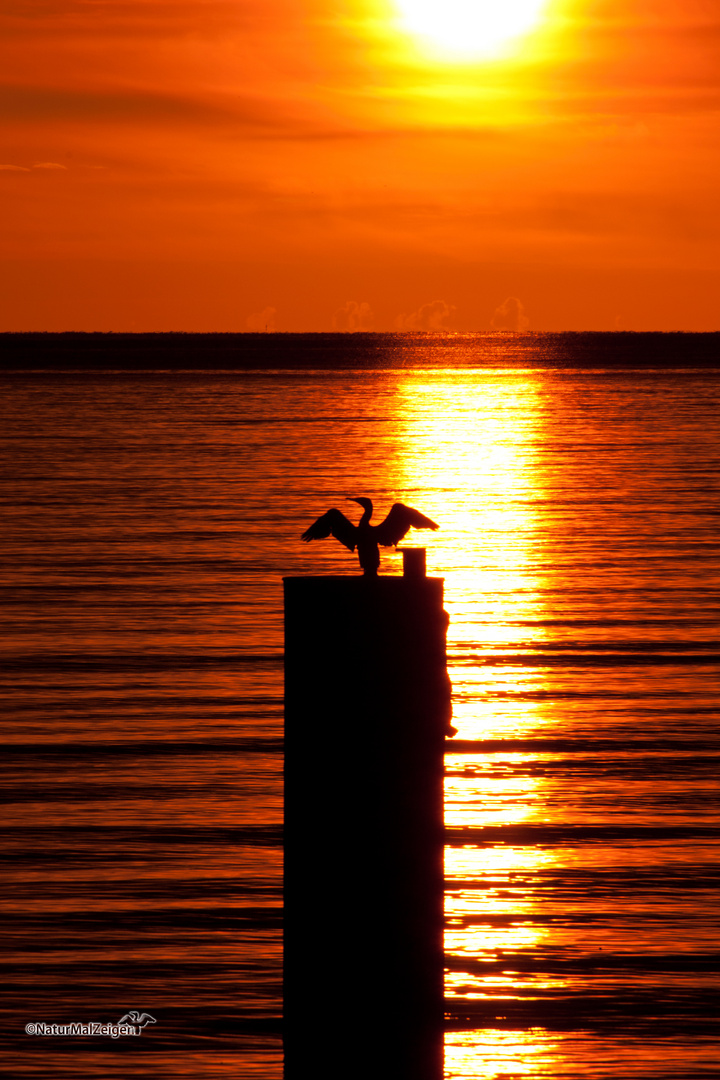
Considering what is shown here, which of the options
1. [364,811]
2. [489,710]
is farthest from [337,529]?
[489,710]

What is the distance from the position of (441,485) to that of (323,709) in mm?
32341

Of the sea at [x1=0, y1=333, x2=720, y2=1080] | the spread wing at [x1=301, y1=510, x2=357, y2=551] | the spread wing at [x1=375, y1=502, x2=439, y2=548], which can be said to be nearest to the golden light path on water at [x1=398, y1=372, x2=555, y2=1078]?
the sea at [x1=0, y1=333, x2=720, y2=1080]

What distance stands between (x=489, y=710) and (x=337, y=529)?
8.38 m

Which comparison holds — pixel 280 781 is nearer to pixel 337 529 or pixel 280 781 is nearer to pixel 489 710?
pixel 489 710

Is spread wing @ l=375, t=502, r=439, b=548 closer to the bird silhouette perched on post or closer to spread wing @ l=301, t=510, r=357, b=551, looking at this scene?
the bird silhouette perched on post

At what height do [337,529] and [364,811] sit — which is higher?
[337,529]

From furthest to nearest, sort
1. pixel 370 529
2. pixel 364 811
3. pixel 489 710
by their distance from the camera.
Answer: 1. pixel 489 710
2. pixel 370 529
3. pixel 364 811

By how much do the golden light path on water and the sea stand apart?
3 centimetres

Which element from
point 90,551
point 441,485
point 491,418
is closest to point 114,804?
point 90,551

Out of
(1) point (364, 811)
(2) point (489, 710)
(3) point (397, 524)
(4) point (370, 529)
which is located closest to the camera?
(1) point (364, 811)

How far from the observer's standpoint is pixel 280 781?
11.6 meters

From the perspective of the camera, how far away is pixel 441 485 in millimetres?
36531

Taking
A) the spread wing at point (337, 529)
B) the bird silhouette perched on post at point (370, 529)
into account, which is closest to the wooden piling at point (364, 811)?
the bird silhouette perched on post at point (370, 529)

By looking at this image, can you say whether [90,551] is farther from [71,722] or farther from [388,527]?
[388,527]
